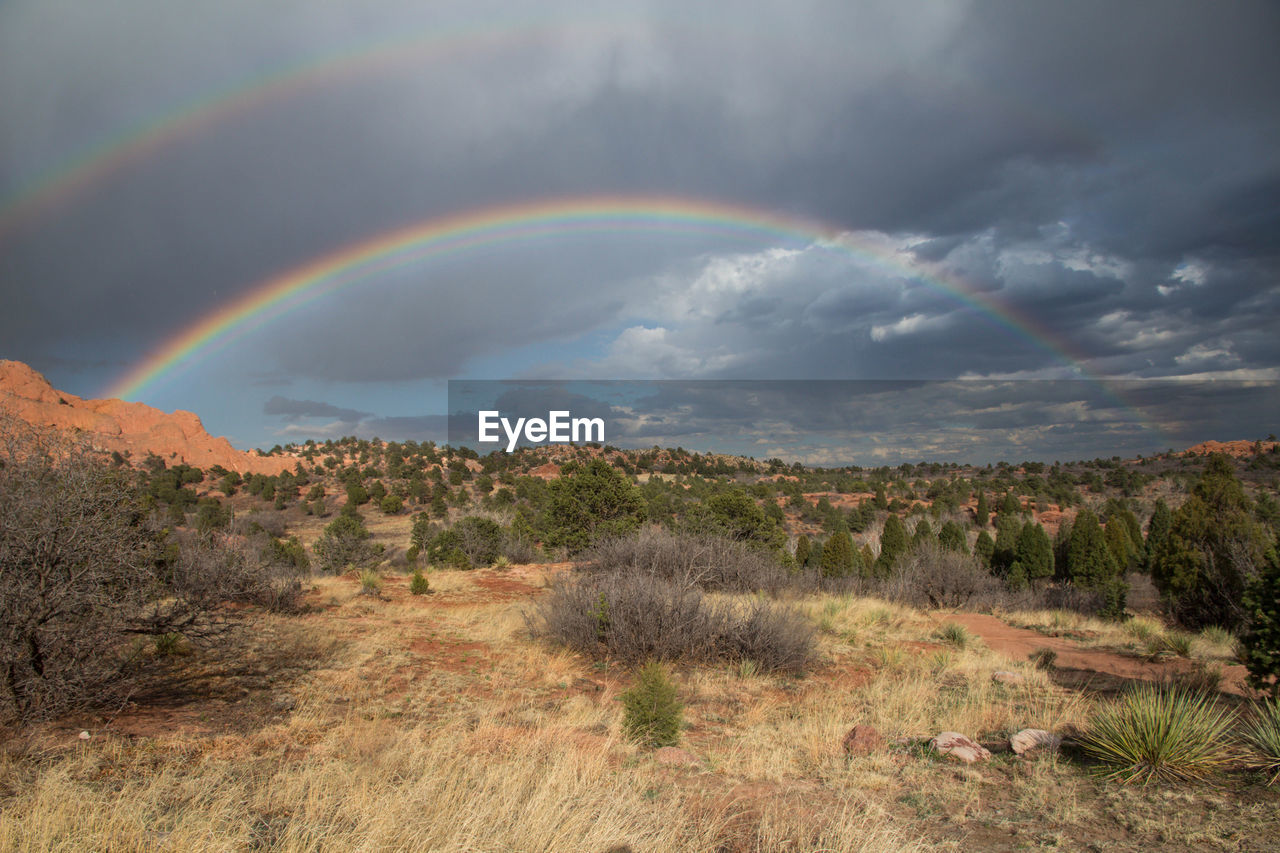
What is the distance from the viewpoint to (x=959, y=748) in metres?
6.55

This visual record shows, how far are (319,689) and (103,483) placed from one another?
3919 mm

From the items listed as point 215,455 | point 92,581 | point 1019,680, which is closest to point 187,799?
point 92,581

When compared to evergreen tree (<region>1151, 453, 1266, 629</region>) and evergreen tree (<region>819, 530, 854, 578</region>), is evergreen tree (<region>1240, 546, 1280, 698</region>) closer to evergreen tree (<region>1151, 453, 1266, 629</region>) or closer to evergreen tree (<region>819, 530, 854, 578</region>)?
evergreen tree (<region>1151, 453, 1266, 629</region>)

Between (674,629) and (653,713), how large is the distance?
4.11 metres

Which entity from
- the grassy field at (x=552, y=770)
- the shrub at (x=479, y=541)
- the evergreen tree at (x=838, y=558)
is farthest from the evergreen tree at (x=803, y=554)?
the grassy field at (x=552, y=770)

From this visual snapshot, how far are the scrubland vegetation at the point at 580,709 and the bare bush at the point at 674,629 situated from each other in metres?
0.05

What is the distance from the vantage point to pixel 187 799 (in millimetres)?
4535

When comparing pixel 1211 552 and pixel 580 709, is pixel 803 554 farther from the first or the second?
pixel 580 709

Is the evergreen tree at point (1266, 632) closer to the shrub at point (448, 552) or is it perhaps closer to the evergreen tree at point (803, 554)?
the evergreen tree at point (803, 554)

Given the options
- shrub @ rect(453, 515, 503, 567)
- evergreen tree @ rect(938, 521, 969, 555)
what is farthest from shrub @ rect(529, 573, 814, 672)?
evergreen tree @ rect(938, 521, 969, 555)

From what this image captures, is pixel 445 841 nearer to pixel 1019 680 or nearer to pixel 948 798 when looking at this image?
pixel 948 798

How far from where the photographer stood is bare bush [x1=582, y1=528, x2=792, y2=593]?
15523mm

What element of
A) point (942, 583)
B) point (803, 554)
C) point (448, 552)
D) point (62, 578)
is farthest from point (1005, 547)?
point (62, 578)

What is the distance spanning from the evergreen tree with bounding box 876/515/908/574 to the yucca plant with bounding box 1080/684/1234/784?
23.0 meters
